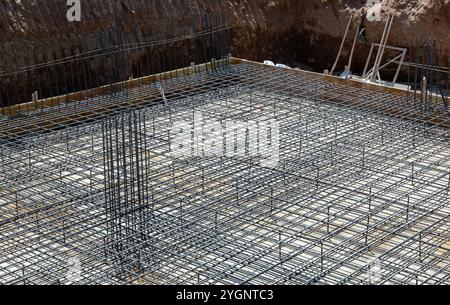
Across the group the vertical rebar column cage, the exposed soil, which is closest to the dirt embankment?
the exposed soil

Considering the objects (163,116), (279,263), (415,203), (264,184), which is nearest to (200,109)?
(163,116)

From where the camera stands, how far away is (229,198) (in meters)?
6.34

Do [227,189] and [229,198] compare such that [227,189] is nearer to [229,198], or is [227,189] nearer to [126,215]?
[229,198]

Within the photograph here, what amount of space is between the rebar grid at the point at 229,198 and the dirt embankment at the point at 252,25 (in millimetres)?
1671

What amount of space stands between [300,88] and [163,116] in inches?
81.7

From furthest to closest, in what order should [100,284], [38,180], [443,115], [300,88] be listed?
[300,88]
[443,115]
[38,180]
[100,284]

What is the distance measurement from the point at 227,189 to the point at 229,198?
20 centimetres

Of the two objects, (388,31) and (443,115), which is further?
(388,31)

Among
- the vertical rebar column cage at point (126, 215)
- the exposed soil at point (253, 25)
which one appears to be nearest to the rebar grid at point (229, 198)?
the vertical rebar column cage at point (126, 215)

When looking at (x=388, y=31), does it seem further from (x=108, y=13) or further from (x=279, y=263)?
(x=279, y=263)

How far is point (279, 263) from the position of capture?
5117 millimetres

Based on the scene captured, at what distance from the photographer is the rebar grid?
514 centimetres

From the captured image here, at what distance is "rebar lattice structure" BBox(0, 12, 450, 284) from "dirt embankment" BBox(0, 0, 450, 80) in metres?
1.38

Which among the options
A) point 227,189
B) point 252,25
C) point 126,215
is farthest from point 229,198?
point 252,25
